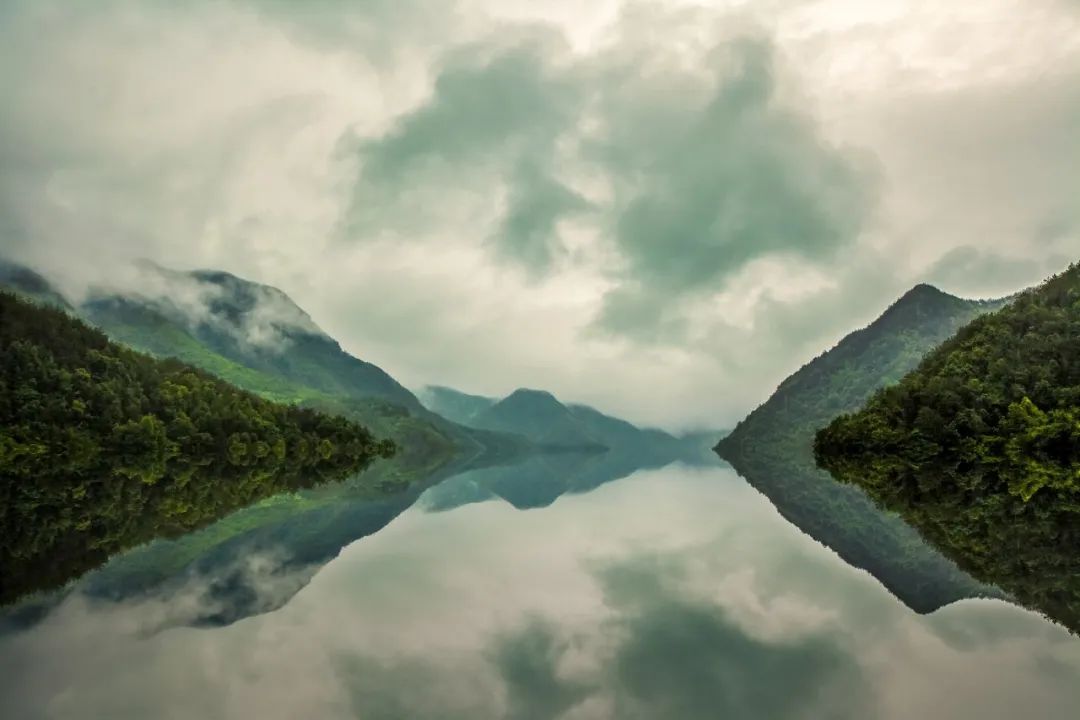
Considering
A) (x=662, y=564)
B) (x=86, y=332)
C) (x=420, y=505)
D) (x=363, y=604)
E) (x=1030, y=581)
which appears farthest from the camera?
(x=86, y=332)

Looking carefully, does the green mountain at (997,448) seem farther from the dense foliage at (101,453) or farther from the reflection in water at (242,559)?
the dense foliage at (101,453)

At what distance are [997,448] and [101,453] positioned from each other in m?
158

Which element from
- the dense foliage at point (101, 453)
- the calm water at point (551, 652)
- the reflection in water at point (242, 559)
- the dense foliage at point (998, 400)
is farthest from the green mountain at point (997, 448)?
the dense foliage at point (101, 453)

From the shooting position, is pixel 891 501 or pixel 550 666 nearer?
pixel 550 666

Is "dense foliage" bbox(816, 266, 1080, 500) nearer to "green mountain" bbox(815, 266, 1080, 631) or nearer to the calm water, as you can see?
"green mountain" bbox(815, 266, 1080, 631)

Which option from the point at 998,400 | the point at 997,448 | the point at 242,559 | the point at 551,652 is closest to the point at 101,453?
the point at 242,559

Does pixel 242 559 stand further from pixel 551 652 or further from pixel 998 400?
pixel 998 400

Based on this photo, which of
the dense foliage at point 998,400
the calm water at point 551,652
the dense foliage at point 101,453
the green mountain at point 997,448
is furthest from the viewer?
the dense foliage at point 998,400

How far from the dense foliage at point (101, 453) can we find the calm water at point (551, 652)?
35.0ft

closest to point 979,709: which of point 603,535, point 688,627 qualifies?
point 688,627

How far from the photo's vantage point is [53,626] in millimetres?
21500

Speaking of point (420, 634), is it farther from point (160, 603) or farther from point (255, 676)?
point (160, 603)

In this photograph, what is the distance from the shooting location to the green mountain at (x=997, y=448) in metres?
34.2

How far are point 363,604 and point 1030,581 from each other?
79.6 ft
